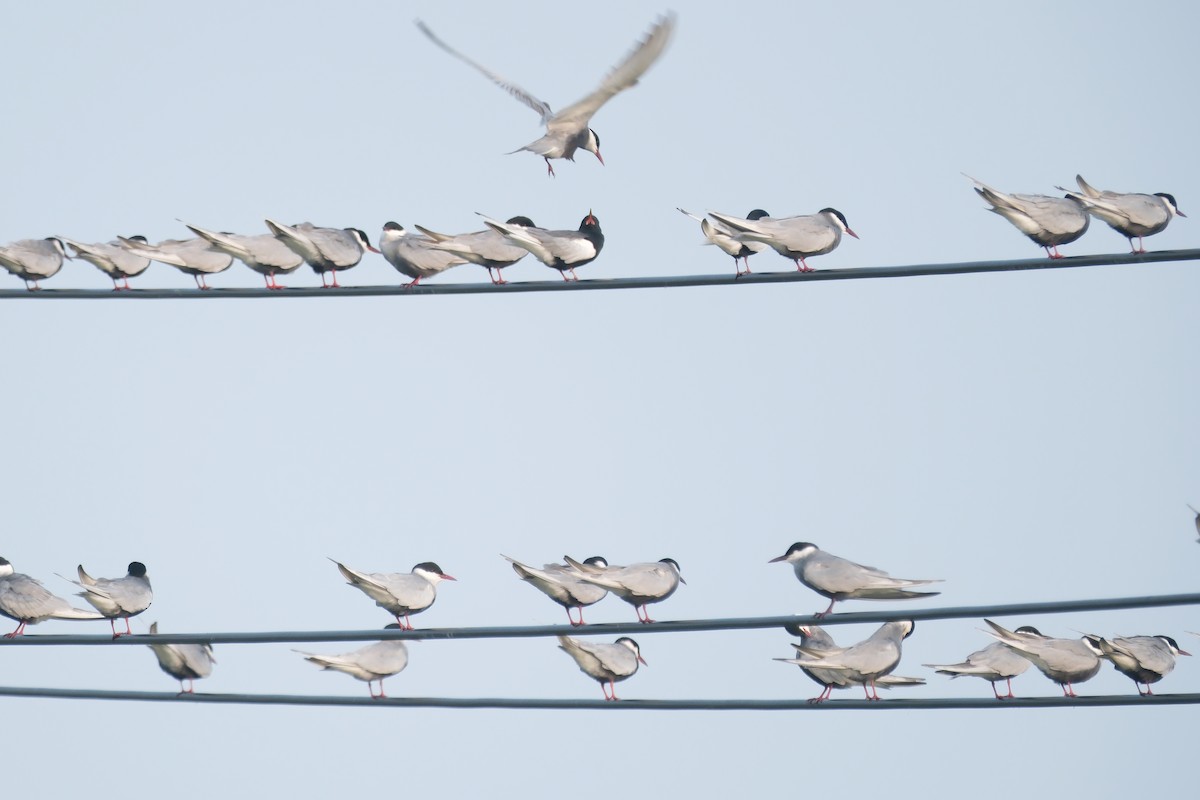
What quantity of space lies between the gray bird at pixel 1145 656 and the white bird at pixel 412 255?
532cm

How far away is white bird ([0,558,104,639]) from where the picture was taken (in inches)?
539

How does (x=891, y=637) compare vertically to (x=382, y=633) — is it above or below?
below

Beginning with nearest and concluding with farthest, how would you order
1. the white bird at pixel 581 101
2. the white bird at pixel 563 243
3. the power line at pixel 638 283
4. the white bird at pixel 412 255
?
the power line at pixel 638 283
the white bird at pixel 581 101
the white bird at pixel 563 243
the white bird at pixel 412 255

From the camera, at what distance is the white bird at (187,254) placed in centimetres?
1373

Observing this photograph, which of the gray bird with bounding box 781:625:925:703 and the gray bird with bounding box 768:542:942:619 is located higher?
the gray bird with bounding box 768:542:942:619

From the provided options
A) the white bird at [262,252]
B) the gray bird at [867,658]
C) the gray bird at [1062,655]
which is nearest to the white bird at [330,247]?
the white bird at [262,252]

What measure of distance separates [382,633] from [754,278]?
269cm

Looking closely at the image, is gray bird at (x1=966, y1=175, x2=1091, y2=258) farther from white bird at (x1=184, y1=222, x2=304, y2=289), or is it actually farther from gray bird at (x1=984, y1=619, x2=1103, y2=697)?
white bird at (x1=184, y1=222, x2=304, y2=289)

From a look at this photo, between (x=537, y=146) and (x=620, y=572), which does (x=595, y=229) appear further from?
(x=620, y=572)

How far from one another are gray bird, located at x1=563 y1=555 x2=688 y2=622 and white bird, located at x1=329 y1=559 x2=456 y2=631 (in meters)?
1.51

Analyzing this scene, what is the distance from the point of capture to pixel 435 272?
14.4 meters

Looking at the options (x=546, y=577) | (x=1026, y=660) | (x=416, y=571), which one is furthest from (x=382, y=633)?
(x=1026, y=660)

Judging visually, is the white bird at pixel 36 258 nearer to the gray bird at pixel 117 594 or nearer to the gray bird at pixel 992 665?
the gray bird at pixel 117 594

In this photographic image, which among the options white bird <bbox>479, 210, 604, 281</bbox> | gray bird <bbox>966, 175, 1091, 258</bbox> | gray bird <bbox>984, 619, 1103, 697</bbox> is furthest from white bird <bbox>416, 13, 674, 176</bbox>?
gray bird <bbox>984, 619, 1103, 697</bbox>
